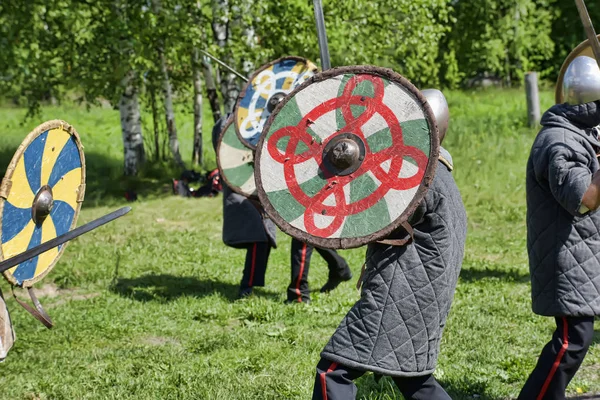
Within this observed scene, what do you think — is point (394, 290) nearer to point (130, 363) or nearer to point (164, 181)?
point (130, 363)

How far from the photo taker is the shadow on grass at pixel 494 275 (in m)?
7.86

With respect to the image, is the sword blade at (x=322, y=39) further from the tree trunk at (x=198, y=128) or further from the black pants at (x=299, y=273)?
the tree trunk at (x=198, y=128)

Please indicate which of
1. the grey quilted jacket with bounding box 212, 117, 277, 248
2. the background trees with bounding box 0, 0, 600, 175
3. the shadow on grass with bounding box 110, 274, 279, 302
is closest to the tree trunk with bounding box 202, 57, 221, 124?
the background trees with bounding box 0, 0, 600, 175


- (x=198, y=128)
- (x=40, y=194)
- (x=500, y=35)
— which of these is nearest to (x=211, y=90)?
(x=198, y=128)

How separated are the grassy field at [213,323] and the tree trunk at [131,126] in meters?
3.91

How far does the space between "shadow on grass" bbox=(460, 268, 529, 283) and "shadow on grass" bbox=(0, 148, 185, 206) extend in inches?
322

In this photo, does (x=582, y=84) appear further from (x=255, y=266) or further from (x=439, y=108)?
(x=255, y=266)

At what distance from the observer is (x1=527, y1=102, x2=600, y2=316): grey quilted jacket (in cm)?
386

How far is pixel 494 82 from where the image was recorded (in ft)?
99.1

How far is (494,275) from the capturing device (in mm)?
8039

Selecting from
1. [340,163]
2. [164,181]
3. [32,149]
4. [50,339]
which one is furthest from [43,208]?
[164,181]

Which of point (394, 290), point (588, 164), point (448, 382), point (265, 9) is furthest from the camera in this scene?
point (265, 9)

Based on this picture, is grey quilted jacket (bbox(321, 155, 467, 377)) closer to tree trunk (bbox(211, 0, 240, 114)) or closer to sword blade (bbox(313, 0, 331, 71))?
sword blade (bbox(313, 0, 331, 71))

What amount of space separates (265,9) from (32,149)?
35.4 feet
